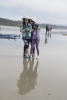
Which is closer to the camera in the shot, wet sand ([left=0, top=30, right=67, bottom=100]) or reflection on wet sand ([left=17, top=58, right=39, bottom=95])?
wet sand ([left=0, top=30, right=67, bottom=100])

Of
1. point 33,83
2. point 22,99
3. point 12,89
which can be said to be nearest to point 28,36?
point 33,83

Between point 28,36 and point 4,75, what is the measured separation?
3515 millimetres

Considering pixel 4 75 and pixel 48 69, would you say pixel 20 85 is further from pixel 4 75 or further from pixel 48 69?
pixel 48 69

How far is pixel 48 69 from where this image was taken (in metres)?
6.90

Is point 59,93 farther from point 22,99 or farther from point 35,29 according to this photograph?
point 35,29

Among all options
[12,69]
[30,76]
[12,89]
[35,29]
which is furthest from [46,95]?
[35,29]

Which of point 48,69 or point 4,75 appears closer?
point 4,75

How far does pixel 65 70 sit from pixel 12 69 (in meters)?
1.82

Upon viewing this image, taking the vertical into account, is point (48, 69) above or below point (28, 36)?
below

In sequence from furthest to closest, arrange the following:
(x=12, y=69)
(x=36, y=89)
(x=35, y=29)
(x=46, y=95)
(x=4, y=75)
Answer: (x=35, y=29) → (x=12, y=69) → (x=4, y=75) → (x=36, y=89) → (x=46, y=95)

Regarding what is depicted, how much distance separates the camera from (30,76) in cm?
600

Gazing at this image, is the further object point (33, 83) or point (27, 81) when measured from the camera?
point (27, 81)

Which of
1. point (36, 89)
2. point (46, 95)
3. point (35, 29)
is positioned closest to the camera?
point (46, 95)

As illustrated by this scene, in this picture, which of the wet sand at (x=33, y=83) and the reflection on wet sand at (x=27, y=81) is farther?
the reflection on wet sand at (x=27, y=81)
